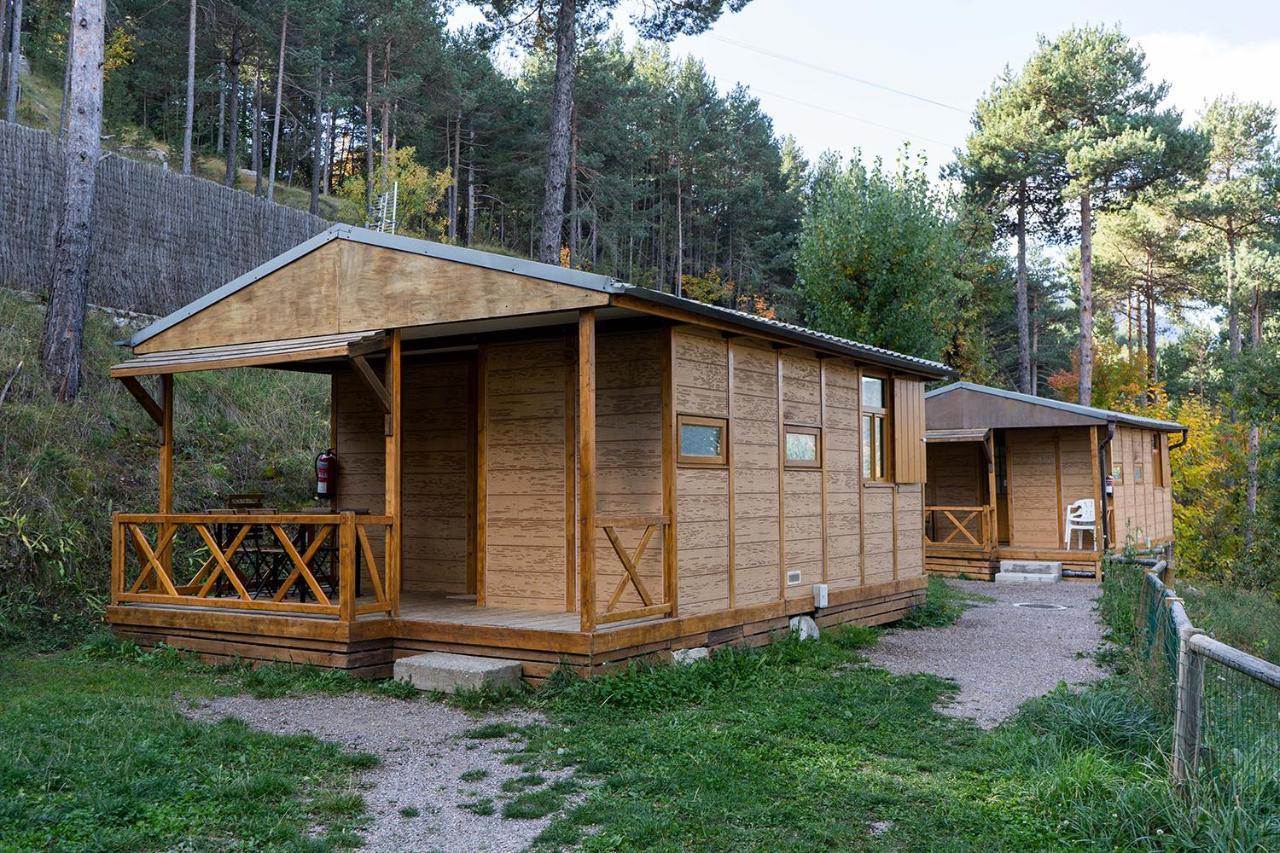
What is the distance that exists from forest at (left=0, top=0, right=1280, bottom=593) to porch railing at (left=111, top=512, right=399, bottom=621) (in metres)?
11.0

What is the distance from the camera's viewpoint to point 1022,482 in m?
18.7

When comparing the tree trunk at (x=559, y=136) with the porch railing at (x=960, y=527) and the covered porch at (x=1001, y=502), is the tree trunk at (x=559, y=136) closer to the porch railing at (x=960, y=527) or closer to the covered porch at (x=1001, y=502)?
the covered porch at (x=1001, y=502)

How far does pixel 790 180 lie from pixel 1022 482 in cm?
2640

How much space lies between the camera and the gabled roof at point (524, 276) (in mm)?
7219

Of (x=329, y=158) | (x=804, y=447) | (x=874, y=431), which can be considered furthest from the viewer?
(x=329, y=158)

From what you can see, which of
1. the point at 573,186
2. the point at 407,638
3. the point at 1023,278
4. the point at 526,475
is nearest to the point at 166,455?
the point at 407,638

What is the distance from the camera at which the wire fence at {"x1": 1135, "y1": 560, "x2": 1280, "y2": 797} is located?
154 inches

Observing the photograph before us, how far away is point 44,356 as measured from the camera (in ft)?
39.1

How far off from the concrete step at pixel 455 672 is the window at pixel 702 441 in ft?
6.91

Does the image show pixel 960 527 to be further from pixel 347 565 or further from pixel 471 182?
pixel 471 182

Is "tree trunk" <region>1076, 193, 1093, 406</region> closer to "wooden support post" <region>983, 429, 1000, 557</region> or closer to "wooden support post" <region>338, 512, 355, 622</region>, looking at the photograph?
"wooden support post" <region>983, 429, 1000, 557</region>

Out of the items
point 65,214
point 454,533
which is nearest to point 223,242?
point 65,214

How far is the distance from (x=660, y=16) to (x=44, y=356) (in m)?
11.4

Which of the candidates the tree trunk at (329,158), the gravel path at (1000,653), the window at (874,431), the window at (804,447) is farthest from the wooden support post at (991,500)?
the tree trunk at (329,158)
